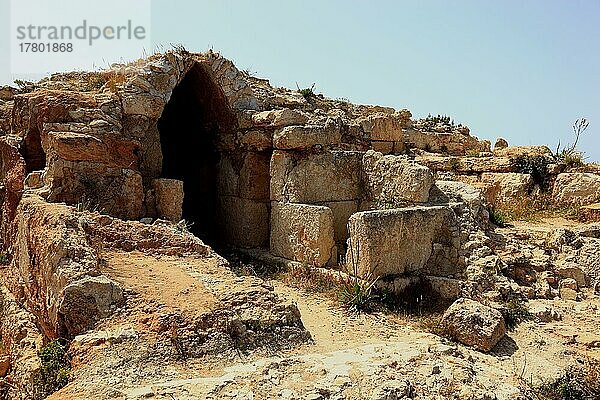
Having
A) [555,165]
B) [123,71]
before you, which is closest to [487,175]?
[555,165]

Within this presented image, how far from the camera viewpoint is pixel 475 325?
19.4ft

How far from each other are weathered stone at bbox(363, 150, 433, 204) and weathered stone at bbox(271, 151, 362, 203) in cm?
25

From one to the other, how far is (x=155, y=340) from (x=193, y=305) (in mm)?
577

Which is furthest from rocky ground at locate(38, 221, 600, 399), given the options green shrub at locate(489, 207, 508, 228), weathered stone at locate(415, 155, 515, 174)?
weathered stone at locate(415, 155, 515, 174)

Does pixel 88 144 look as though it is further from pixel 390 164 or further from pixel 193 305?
pixel 390 164

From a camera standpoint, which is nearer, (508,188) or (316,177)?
(316,177)

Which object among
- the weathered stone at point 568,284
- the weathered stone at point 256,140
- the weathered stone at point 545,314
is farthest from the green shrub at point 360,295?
the weathered stone at point 256,140

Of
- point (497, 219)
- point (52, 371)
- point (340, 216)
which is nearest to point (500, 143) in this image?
point (497, 219)

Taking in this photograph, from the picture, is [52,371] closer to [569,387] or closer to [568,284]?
[569,387]

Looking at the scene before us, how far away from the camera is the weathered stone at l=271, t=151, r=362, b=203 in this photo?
8531 millimetres

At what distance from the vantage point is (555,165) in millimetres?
11664

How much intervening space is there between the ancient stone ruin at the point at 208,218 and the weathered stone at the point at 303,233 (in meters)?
0.02

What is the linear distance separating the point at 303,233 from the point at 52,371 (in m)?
4.35

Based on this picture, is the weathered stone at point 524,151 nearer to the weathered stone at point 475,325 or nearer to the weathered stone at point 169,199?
the weathered stone at point 475,325
